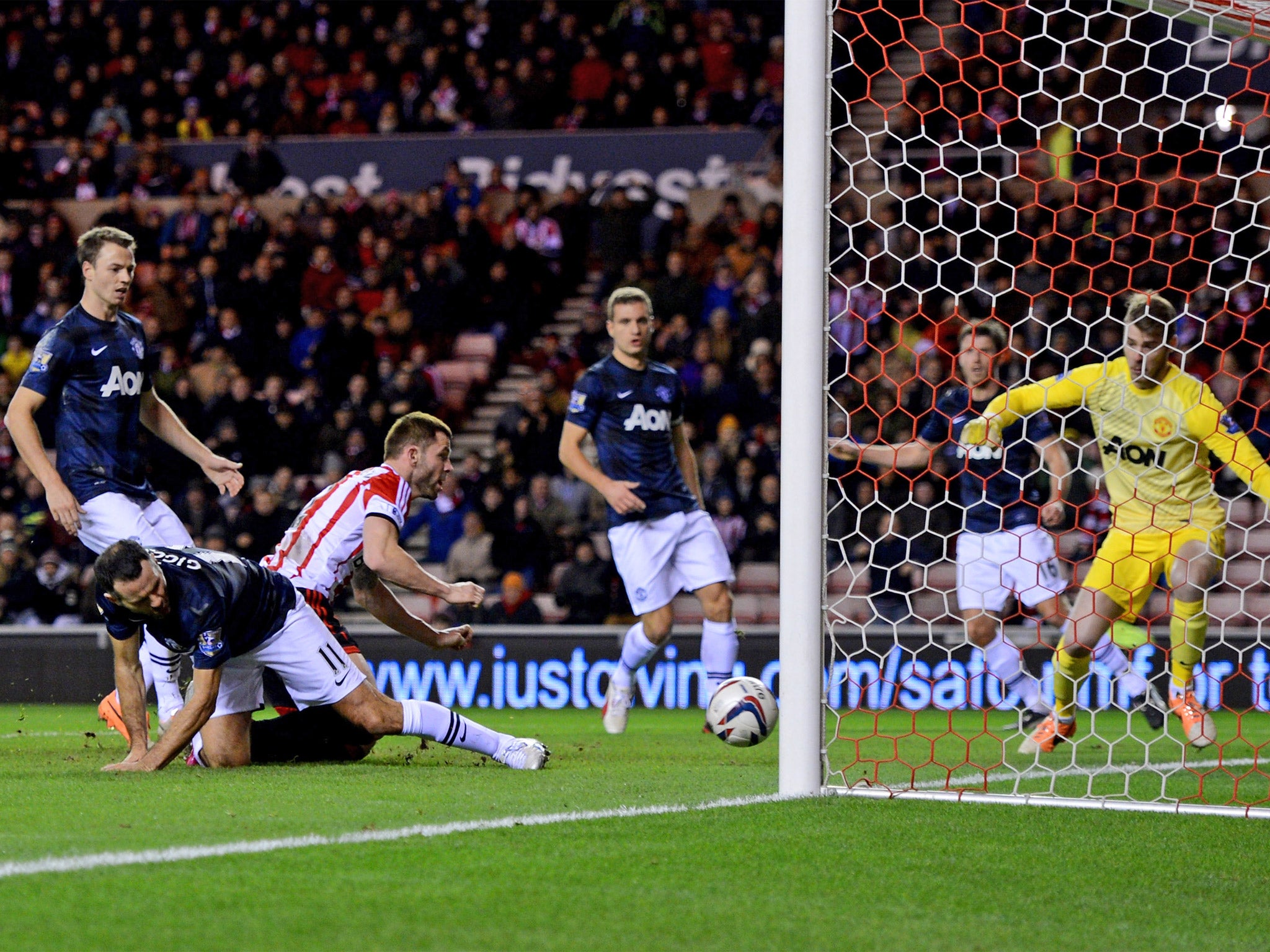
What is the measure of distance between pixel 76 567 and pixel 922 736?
8.31m

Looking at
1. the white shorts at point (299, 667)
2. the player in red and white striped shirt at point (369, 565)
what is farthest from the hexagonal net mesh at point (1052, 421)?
the white shorts at point (299, 667)

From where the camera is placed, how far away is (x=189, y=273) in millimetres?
16875

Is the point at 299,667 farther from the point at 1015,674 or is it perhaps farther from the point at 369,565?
the point at 1015,674

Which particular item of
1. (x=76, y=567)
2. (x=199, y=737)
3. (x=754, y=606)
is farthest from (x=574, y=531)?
(x=199, y=737)

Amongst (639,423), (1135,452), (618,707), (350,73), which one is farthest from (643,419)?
(350,73)

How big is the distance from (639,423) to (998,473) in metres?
1.98

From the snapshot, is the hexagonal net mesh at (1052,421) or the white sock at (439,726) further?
the hexagonal net mesh at (1052,421)

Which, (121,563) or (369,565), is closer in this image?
(121,563)

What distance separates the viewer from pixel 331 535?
255 inches

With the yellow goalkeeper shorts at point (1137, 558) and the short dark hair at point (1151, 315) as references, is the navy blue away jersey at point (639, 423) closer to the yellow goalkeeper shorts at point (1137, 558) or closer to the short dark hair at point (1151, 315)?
the yellow goalkeeper shorts at point (1137, 558)

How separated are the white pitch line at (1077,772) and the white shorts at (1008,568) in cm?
181

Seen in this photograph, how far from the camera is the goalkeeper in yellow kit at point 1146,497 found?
7129mm

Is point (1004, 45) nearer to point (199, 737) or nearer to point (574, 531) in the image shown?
point (574, 531)

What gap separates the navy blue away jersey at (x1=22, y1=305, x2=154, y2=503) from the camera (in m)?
6.81
